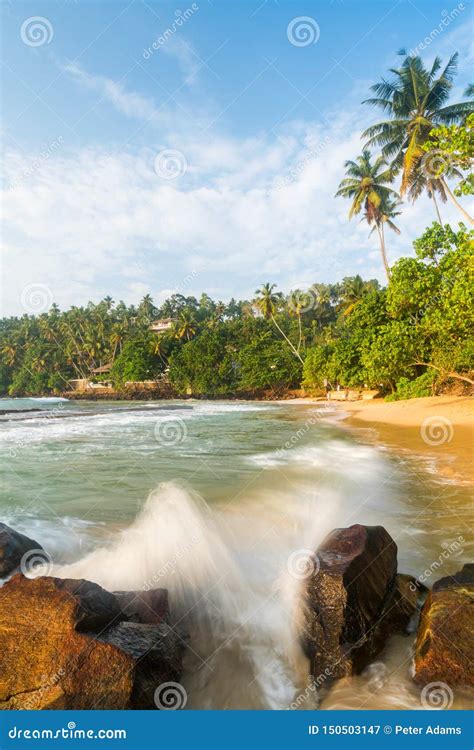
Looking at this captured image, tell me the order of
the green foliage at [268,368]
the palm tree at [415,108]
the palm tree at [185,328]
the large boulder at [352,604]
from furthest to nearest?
the palm tree at [185,328] < the green foliage at [268,368] < the palm tree at [415,108] < the large boulder at [352,604]

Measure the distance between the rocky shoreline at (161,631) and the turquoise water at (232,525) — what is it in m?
0.26

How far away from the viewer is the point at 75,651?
328cm

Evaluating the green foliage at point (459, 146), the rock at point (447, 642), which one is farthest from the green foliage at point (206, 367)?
the rock at point (447, 642)

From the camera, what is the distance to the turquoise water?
13.0 feet

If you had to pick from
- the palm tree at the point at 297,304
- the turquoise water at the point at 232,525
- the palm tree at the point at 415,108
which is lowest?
the turquoise water at the point at 232,525

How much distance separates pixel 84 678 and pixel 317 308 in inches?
2647

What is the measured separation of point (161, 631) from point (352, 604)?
180cm

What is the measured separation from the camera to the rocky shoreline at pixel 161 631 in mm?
3184

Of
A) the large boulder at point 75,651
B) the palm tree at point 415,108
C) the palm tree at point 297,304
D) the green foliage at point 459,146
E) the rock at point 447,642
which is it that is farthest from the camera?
the palm tree at point 297,304

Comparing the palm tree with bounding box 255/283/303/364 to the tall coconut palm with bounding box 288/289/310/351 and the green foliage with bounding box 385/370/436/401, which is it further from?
the green foliage with bounding box 385/370/436/401

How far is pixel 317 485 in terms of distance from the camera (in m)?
10.2

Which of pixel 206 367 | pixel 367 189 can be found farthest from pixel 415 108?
pixel 206 367

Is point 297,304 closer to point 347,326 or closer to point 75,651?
point 347,326

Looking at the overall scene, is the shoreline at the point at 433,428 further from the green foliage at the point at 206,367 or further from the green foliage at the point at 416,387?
the green foliage at the point at 206,367
